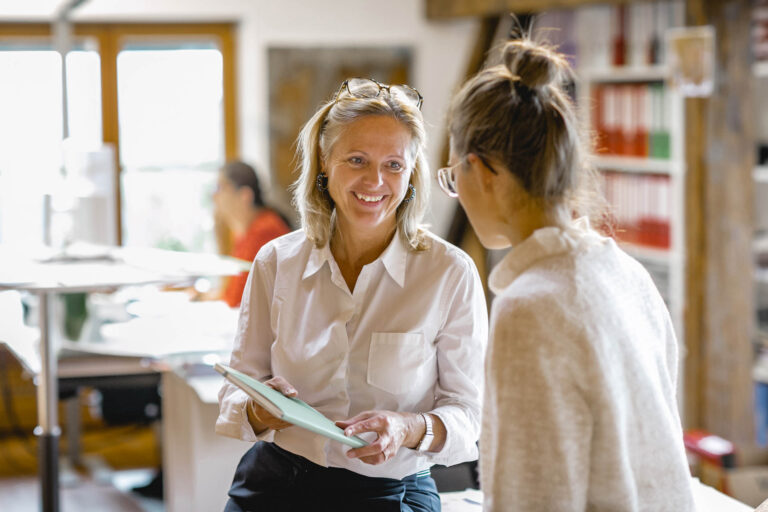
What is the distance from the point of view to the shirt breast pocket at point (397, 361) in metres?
1.64

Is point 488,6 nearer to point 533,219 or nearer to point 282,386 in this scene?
point 282,386

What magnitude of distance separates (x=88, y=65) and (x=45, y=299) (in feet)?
8.10

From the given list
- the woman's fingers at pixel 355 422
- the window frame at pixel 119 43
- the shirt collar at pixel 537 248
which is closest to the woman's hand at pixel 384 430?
the woman's fingers at pixel 355 422

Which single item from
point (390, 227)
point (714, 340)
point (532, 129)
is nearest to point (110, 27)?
point (714, 340)

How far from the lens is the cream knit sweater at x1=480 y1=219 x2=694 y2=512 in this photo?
1.13 metres

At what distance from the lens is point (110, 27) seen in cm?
472

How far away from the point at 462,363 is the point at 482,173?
50cm

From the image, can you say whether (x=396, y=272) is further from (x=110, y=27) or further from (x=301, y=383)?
(x=110, y=27)

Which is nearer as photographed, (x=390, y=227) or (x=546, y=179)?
(x=546, y=179)

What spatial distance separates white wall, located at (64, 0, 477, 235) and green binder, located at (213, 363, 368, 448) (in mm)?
3318

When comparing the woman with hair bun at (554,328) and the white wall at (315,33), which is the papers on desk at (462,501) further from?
the white wall at (315,33)

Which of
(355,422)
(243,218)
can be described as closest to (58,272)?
(355,422)

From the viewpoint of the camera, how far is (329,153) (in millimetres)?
1743

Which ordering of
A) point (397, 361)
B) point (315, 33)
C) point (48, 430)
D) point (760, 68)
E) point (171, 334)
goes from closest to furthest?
point (397, 361)
point (48, 430)
point (171, 334)
point (760, 68)
point (315, 33)
